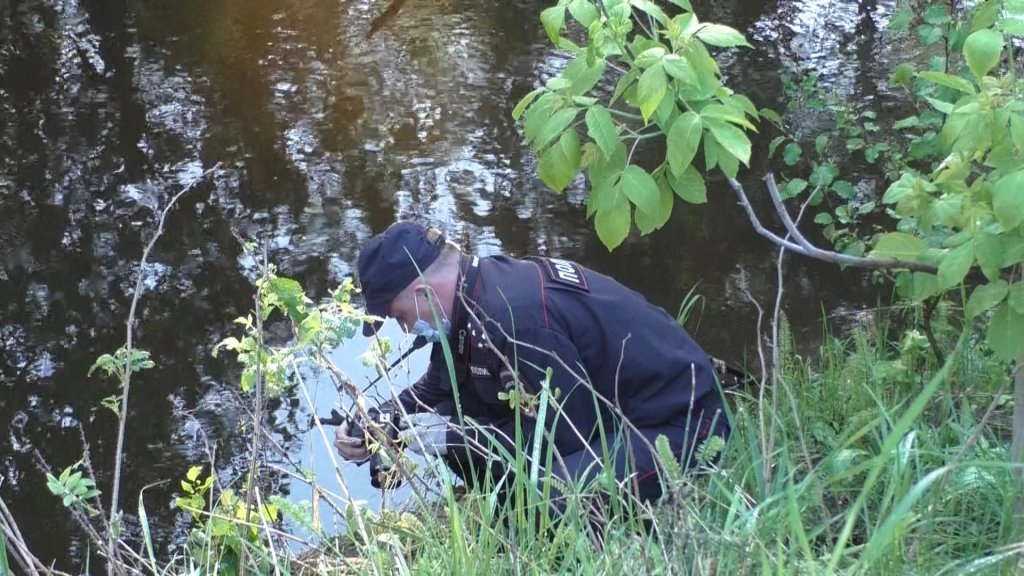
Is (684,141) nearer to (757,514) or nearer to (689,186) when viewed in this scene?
(689,186)

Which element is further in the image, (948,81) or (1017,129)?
(948,81)

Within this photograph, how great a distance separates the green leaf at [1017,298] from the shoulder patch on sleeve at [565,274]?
1.17m

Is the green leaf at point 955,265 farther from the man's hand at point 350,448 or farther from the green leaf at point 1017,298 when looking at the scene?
the man's hand at point 350,448

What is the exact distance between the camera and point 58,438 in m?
3.96

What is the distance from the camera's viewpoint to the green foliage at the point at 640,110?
6.08 ft

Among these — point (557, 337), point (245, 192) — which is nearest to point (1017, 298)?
point (557, 337)

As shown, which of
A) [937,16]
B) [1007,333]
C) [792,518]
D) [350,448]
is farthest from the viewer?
[937,16]

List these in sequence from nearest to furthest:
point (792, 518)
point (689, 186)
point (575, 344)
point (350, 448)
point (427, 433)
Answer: point (792, 518) → point (689, 186) → point (427, 433) → point (575, 344) → point (350, 448)

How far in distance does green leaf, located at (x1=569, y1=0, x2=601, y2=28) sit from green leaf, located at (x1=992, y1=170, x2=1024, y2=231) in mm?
779

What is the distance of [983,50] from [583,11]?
0.71 m

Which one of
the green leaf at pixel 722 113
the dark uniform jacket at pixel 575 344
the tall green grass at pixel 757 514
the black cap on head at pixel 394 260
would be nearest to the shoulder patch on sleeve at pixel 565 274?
the dark uniform jacket at pixel 575 344

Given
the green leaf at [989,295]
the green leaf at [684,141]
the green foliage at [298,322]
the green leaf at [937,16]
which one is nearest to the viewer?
the green leaf at [684,141]

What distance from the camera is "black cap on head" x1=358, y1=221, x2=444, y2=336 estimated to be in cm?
278

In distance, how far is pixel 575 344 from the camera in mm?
2834
